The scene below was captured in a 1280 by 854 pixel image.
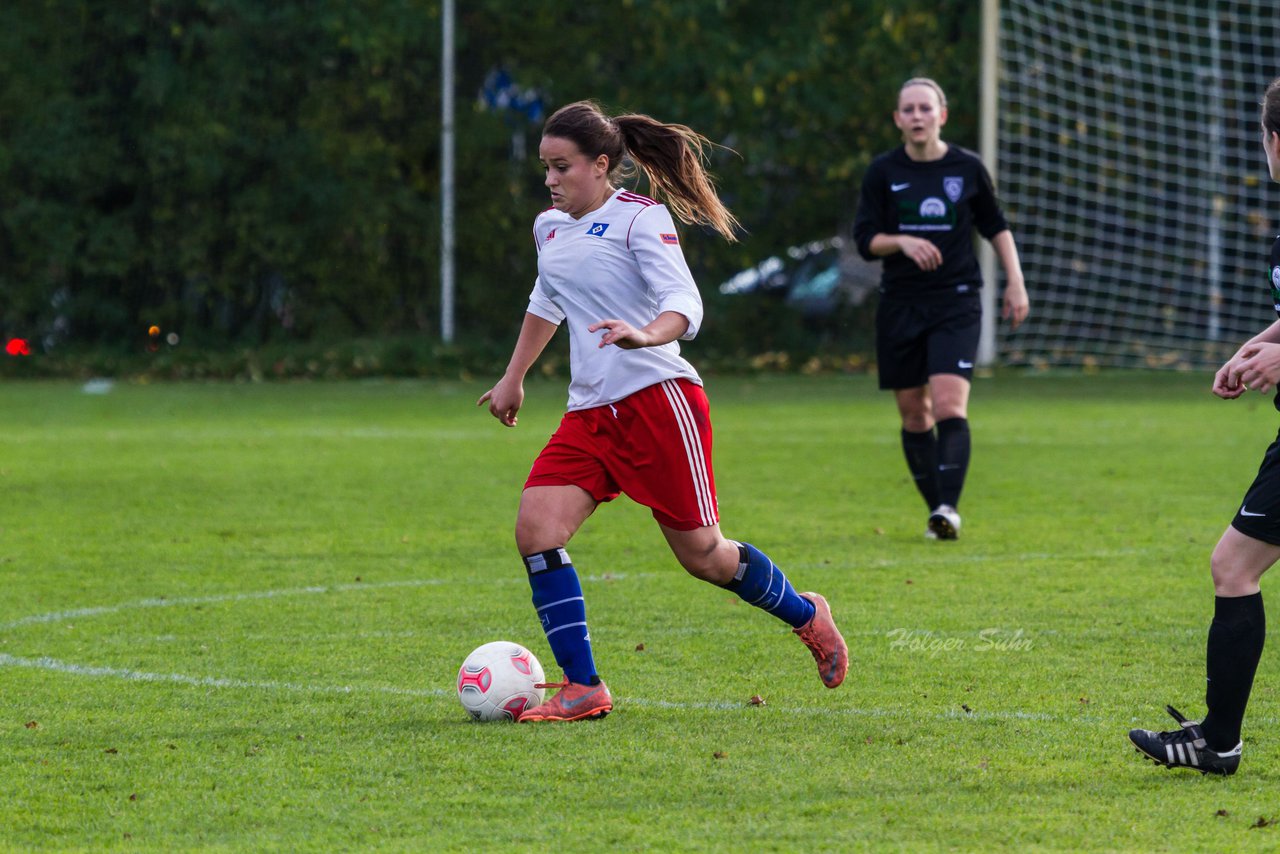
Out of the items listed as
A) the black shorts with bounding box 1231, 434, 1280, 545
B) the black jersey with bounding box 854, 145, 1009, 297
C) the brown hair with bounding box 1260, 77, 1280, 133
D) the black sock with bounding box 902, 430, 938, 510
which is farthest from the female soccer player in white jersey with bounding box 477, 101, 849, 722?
the black jersey with bounding box 854, 145, 1009, 297

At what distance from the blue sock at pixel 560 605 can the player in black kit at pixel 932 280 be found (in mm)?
3715

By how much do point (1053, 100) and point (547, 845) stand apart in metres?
17.0

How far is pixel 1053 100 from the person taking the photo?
1938 centimetres

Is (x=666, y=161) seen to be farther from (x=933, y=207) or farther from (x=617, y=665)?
(x=933, y=207)

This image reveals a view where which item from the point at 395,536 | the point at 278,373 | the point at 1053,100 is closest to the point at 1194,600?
the point at 395,536

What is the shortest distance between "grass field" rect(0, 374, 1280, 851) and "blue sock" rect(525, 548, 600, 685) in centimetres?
22

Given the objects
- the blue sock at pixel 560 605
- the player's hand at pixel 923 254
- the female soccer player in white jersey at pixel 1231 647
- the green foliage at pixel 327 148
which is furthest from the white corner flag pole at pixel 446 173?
the female soccer player in white jersey at pixel 1231 647

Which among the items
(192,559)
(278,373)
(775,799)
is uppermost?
(775,799)

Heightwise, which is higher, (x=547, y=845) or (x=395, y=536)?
(x=547, y=845)

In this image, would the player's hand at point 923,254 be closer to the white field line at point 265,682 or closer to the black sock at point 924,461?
the black sock at point 924,461

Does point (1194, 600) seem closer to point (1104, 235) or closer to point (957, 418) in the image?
point (957, 418)

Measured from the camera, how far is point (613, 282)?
4.96 metres

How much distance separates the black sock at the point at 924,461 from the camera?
8586 mm

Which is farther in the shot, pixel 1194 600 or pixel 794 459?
pixel 794 459
